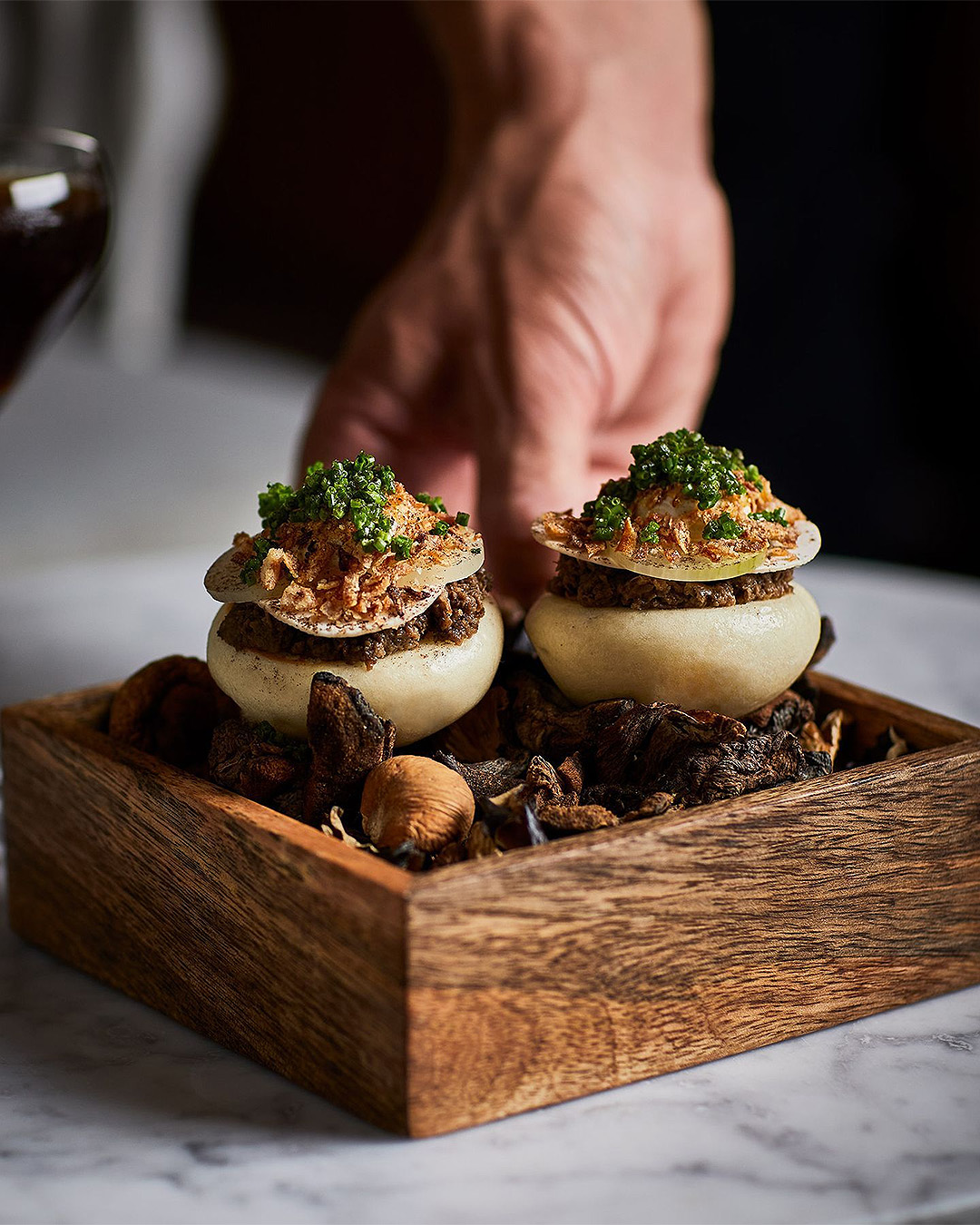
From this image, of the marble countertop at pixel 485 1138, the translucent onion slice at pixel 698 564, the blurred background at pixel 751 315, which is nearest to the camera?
the marble countertop at pixel 485 1138

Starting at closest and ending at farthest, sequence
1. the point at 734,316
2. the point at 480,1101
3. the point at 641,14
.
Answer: the point at 480,1101, the point at 641,14, the point at 734,316

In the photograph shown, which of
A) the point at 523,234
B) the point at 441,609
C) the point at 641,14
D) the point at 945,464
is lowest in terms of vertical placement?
the point at 945,464

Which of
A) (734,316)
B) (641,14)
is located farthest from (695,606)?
(734,316)

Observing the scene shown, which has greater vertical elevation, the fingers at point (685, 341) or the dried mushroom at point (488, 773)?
the fingers at point (685, 341)

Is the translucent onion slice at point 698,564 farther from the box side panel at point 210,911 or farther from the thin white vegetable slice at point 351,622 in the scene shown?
the box side panel at point 210,911

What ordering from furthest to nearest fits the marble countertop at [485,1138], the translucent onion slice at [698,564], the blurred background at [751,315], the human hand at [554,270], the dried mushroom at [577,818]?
the blurred background at [751,315]
the human hand at [554,270]
the translucent onion slice at [698,564]
the dried mushroom at [577,818]
the marble countertop at [485,1138]

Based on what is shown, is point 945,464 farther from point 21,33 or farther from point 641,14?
point 21,33

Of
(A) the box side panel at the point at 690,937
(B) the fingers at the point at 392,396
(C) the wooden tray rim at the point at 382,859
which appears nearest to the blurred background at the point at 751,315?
(B) the fingers at the point at 392,396

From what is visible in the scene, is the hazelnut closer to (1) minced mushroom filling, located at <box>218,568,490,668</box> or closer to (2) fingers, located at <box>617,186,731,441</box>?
(1) minced mushroom filling, located at <box>218,568,490,668</box>
